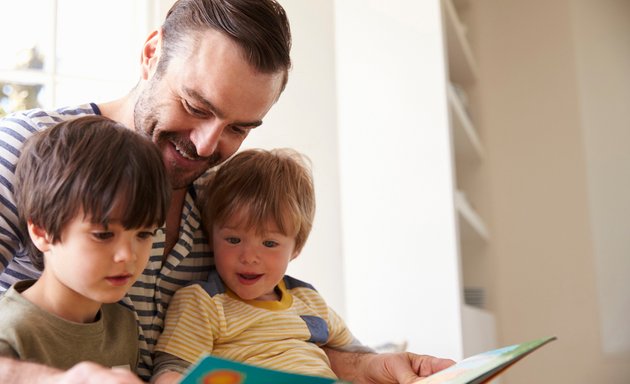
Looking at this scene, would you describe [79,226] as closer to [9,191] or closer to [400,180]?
[9,191]

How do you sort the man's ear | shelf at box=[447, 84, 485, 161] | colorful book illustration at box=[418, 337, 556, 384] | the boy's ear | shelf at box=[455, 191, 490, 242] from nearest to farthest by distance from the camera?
1. colorful book illustration at box=[418, 337, 556, 384]
2. the boy's ear
3. the man's ear
4. shelf at box=[455, 191, 490, 242]
5. shelf at box=[447, 84, 485, 161]

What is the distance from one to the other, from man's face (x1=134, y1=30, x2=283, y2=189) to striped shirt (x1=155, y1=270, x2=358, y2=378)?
0.23 meters

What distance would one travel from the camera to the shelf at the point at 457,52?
10.9ft

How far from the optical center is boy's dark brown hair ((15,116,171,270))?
1.07 meters

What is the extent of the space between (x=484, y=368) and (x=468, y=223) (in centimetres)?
243

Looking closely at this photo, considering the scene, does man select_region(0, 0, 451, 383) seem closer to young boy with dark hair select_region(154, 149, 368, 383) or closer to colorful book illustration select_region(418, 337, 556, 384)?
young boy with dark hair select_region(154, 149, 368, 383)

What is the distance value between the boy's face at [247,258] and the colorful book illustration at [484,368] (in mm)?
436

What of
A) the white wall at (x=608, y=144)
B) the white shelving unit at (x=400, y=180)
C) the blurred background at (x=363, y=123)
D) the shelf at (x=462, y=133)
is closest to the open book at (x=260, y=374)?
the blurred background at (x=363, y=123)

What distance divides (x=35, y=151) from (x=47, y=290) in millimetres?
197

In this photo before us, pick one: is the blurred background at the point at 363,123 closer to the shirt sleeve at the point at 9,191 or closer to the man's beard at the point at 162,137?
the man's beard at the point at 162,137

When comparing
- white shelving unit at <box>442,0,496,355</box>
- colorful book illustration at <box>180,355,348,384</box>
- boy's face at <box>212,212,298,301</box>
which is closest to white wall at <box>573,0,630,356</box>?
white shelving unit at <box>442,0,496,355</box>

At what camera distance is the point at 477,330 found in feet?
10.4

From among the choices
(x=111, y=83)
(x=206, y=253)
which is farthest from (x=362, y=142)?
(x=206, y=253)

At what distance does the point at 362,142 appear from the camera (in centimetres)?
296
